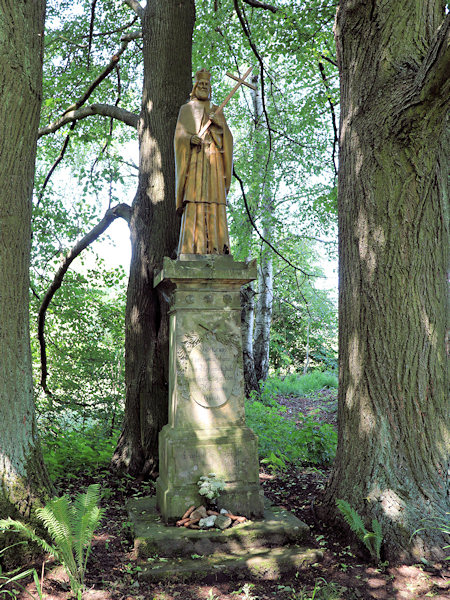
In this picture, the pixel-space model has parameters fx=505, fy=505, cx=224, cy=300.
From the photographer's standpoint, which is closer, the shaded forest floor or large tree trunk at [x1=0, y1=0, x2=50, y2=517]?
the shaded forest floor

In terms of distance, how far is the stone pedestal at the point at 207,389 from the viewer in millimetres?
4504

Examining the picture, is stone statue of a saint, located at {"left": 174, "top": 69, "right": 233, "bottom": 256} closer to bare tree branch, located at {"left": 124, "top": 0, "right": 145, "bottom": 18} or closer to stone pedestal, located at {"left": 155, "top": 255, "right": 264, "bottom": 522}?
stone pedestal, located at {"left": 155, "top": 255, "right": 264, "bottom": 522}

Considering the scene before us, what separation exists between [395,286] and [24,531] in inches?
128

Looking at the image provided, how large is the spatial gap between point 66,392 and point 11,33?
5.14 metres

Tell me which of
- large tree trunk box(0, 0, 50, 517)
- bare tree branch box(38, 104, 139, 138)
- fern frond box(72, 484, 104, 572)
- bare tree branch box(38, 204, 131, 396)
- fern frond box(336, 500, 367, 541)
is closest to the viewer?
fern frond box(72, 484, 104, 572)

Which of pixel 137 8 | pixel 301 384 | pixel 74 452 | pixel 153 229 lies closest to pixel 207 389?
pixel 153 229

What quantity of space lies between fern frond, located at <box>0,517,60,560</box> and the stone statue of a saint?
2670mm

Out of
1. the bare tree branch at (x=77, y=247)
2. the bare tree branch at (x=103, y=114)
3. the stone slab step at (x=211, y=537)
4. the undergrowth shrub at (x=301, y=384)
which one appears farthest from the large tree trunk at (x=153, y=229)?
the undergrowth shrub at (x=301, y=384)

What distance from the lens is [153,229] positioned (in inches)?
245

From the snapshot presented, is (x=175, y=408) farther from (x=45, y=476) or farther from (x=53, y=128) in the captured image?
(x=53, y=128)

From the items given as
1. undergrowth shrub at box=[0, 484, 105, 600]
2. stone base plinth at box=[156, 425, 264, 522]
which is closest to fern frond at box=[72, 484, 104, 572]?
undergrowth shrub at box=[0, 484, 105, 600]

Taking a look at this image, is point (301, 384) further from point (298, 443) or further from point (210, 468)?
point (210, 468)

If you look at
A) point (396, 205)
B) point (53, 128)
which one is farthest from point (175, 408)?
point (53, 128)

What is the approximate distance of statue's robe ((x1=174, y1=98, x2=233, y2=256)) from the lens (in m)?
4.95
